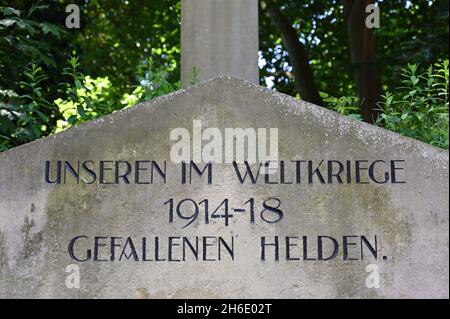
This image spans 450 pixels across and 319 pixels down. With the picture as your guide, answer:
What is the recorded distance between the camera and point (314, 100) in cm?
1213

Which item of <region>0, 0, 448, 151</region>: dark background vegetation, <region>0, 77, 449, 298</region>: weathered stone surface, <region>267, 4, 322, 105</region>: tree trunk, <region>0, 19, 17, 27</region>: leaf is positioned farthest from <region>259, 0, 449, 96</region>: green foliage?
<region>0, 77, 449, 298</region>: weathered stone surface

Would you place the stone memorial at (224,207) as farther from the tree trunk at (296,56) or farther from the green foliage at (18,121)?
the tree trunk at (296,56)

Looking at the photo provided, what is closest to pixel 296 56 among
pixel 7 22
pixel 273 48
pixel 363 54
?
pixel 363 54

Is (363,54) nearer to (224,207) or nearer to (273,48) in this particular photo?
(273,48)

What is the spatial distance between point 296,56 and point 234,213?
794cm

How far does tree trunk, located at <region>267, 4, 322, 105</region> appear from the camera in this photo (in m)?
12.2

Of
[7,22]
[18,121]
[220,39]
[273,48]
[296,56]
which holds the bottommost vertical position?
[18,121]

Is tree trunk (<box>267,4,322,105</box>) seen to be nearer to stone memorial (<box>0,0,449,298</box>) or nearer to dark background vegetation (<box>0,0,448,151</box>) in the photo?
dark background vegetation (<box>0,0,448,151</box>)

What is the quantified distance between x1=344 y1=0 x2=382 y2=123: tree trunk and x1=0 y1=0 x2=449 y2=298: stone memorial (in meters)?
6.52

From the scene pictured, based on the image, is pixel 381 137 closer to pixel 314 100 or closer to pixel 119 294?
pixel 119 294

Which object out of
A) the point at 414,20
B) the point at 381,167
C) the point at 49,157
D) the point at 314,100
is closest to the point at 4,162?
the point at 49,157

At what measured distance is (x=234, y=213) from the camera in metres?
4.79

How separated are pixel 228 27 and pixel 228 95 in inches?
77.9

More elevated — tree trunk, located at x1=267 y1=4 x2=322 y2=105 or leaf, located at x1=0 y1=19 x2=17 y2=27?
tree trunk, located at x1=267 y1=4 x2=322 y2=105
